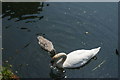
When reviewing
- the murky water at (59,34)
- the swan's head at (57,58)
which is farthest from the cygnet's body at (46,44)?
the swan's head at (57,58)

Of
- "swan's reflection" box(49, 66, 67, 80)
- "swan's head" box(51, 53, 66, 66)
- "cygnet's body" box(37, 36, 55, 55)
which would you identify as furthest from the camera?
"cygnet's body" box(37, 36, 55, 55)

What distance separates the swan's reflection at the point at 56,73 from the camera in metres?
13.3

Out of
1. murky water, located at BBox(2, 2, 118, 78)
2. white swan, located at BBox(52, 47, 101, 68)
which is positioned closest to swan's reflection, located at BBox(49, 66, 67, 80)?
murky water, located at BBox(2, 2, 118, 78)

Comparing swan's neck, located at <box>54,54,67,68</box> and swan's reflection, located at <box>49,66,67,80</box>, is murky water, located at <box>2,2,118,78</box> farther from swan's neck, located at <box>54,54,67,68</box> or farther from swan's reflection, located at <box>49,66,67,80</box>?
swan's neck, located at <box>54,54,67,68</box>

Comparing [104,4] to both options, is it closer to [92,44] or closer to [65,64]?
[92,44]

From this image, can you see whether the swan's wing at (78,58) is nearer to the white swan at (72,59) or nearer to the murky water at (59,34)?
the white swan at (72,59)

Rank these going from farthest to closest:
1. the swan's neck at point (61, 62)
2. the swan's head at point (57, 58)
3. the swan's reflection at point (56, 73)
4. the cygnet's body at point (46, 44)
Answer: the cygnet's body at point (46, 44), the swan's neck at point (61, 62), the swan's head at point (57, 58), the swan's reflection at point (56, 73)

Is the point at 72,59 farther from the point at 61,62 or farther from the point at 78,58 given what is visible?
the point at 61,62

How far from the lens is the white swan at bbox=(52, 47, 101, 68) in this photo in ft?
44.8

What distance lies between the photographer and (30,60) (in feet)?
45.3

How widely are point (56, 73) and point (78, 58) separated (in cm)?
121

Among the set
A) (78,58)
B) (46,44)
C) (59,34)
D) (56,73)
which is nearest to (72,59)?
(78,58)

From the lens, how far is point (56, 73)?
13.5 m

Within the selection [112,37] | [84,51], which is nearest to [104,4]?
[112,37]
